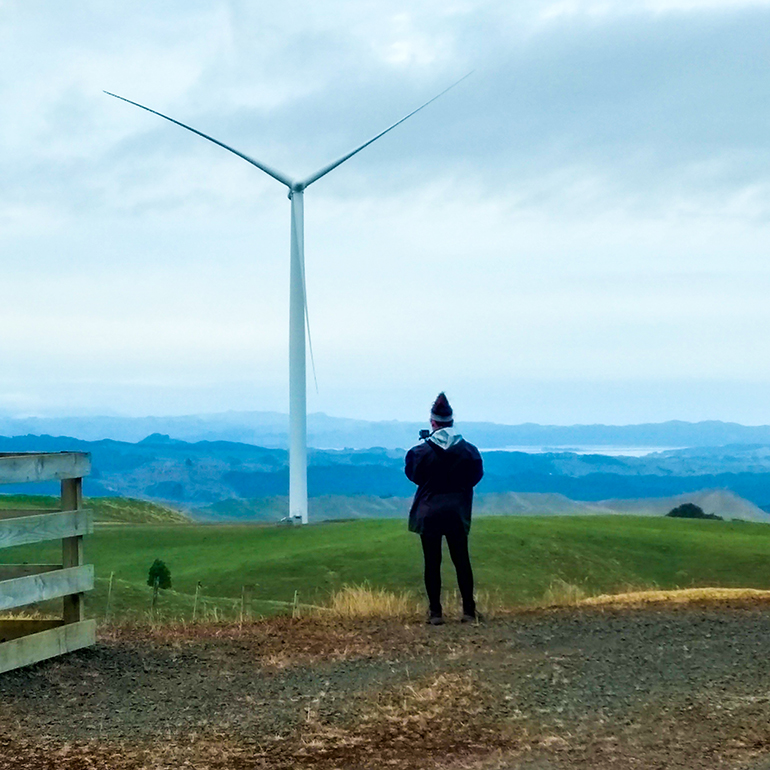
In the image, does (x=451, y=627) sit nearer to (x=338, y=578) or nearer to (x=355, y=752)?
(x=355, y=752)

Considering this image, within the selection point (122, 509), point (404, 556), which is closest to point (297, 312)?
point (404, 556)

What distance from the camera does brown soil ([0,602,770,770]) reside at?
25.7 ft

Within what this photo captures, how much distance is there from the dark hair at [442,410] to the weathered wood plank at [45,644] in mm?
4043

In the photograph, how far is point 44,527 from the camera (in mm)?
11125

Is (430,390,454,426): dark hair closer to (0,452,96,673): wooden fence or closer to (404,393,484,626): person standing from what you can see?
(404,393,484,626): person standing

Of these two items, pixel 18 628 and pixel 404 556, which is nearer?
pixel 18 628

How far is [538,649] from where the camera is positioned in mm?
10859

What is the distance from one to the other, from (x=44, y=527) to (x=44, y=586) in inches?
20.8

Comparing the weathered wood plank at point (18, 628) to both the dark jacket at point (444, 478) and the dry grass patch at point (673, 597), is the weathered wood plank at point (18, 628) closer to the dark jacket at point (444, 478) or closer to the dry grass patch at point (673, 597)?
the dark jacket at point (444, 478)

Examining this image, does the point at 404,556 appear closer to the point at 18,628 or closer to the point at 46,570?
the point at 18,628

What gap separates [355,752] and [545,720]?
1.41 meters

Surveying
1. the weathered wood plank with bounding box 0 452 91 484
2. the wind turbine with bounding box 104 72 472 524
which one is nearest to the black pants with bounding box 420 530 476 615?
the weathered wood plank with bounding box 0 452 91 484

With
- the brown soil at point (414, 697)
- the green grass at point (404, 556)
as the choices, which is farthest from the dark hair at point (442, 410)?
the green grass at point (404, 556)

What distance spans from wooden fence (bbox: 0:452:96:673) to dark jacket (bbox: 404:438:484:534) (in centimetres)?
338
